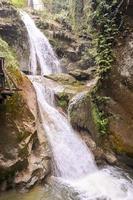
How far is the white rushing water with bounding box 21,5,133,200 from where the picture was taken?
29.5 feet

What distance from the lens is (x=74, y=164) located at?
10250 mm

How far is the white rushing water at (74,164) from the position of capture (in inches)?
354

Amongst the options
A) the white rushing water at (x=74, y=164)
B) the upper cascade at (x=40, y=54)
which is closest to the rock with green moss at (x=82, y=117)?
the white rushing water at (x=74, y=164)

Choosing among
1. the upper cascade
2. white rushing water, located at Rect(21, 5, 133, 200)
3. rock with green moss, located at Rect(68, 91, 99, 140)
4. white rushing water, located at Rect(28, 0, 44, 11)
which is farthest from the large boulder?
white rushing water, located at Rect(28, 0, 44, 11)

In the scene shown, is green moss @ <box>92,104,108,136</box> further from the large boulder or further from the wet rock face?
the wet rock face

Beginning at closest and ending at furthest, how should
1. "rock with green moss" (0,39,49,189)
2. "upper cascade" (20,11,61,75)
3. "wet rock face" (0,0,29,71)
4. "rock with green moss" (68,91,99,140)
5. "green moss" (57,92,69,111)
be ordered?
1. "rock with green moss" (0,39,49,189)
2. "rock with green moss" (68,91,99,140)
3. "green moss" (57,92,69,111)
4. "wet rock face" (0,0,29,71)
5. "upper cascade" (20,11,61,75)

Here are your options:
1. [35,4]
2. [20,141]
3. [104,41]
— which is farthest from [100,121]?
[35,4]

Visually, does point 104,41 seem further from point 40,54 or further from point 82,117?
point 40,54

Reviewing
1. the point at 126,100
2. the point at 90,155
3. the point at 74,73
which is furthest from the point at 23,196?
the point at 74,73

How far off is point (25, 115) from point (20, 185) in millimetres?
1894

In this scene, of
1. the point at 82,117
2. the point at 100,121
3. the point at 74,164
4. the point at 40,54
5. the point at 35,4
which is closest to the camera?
the point at 74,164

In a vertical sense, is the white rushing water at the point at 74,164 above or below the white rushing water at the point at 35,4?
below

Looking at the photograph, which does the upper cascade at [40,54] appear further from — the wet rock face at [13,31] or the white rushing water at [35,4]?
the white rushing water at [35,4]

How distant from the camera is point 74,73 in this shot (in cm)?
1658
